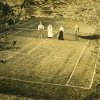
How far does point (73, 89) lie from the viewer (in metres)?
13.0

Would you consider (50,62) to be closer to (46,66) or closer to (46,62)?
(46,62)

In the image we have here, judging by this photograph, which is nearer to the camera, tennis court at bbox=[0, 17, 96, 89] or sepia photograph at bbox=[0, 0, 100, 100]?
sepia photograph at bbox=[0, 0, 100, 100]

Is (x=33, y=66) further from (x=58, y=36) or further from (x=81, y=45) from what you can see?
(x=58, y=36)

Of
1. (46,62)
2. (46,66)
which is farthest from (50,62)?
(46,66)

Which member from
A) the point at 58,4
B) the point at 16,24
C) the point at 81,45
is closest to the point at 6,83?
the point at 81,45

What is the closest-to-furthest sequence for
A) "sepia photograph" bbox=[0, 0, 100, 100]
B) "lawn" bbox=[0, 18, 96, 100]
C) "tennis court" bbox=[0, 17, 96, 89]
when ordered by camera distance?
"sepia photograph" bbox=[0, 0, 100, 100], "lawn" bbox=[0, 18, 96, 100], "tennis court" bbox=[0, 17, 96, 89]

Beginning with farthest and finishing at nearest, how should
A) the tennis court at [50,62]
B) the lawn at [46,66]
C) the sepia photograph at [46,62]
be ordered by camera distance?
the tennis court at [50,62]
the lawn at [46,66]
the sepia photograph at [46,62]

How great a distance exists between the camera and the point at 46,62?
17281mm

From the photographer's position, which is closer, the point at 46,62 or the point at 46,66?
the point at 46,66

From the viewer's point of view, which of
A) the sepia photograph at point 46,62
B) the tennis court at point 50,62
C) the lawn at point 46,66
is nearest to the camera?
the sepia photograph at point 46,62

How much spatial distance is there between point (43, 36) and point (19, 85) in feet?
41.3

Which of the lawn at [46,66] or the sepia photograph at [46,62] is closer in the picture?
the sepia photograph at [46,62]

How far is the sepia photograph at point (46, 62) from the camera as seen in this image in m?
12.7

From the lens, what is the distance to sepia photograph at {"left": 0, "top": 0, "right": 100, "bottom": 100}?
501 inches
